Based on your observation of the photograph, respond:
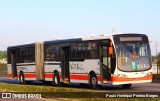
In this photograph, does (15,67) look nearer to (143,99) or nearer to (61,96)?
(61,96)

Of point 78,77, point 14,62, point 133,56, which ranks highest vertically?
point 133,56

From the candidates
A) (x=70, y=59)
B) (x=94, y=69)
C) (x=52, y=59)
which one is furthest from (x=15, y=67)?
(x=94, y=69)

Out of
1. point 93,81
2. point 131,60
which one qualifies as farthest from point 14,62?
point 131,60

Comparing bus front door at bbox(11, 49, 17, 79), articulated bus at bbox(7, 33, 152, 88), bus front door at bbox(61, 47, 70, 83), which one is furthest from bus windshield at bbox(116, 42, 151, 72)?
bus front door at bbox(11, 49, 17, 79)

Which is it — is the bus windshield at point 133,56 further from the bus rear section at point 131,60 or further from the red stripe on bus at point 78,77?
the red stripe on bus at point 78,77

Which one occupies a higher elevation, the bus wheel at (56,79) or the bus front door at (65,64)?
the bus front door at (65,64)

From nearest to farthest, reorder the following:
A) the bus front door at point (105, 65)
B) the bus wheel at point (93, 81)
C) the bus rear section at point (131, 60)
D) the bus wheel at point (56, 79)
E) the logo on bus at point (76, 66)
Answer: the bus rear section at point (131, 60)
the bus front door at point (105, 65)
the bus wheel at point (93, 81)
the logo on bus at point (76, 66)
the bus wheel at point (56, 79)

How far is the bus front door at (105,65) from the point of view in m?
24.3

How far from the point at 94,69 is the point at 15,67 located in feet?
44.6

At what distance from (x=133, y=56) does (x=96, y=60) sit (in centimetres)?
231

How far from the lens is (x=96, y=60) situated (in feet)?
82.9

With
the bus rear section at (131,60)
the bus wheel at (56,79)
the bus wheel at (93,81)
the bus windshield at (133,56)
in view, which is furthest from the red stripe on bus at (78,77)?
the bus windshield at (133,56)

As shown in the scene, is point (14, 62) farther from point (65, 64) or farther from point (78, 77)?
point (78, 77)

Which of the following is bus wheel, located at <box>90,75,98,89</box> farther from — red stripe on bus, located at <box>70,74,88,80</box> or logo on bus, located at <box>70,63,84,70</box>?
logo on bus, located at <box>70,63,84,70</box>
